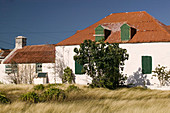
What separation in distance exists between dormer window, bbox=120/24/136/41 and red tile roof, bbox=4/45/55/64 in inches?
317

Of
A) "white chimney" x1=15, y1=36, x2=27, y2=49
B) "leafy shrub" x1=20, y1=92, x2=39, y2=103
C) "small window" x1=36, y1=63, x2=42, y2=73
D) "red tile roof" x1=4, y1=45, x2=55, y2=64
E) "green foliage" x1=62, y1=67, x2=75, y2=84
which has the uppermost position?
"white chimney" x1=15, y1=36, x2=27, y2=49

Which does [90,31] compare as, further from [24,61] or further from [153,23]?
[24,61]

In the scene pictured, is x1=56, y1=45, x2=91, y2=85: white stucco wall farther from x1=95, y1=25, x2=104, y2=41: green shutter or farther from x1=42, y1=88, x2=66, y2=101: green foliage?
x1=42, y1=88, x2=66, y2=101: green foliage

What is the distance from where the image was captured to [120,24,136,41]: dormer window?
2303 centimetres

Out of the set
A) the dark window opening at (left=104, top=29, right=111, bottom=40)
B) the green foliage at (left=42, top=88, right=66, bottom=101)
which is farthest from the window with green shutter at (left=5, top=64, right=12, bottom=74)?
the green foliage at (left=42, top=88, right=66, bottom=101)

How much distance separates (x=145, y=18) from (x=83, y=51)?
27.9 feet

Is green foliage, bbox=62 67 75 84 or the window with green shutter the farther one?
the window with green shutter

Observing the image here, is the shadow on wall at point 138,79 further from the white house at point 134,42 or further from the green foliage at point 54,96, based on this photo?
the green foliage at point 54,96

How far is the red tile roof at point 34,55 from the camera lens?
2831 cm

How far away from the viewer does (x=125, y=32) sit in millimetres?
23188

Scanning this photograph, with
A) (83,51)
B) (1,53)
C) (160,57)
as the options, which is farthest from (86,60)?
(1,53)

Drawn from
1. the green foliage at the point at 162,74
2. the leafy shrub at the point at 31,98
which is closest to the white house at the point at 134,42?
the green foliage at the point at 162,74

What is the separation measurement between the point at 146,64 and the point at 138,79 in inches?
56.3

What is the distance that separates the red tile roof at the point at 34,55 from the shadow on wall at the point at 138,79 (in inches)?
342
